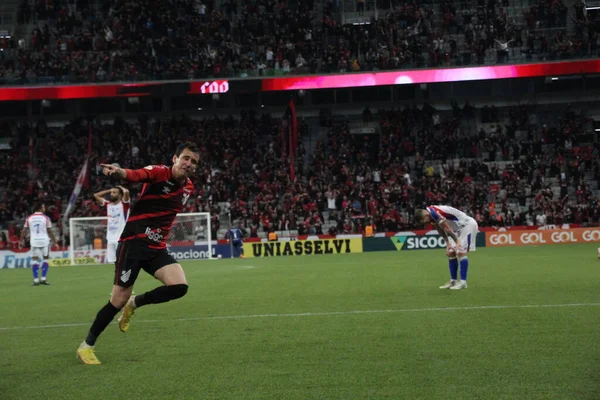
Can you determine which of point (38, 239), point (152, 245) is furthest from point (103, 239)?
point (152, 245)

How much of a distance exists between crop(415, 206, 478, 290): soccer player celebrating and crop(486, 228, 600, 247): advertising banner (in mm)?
22282

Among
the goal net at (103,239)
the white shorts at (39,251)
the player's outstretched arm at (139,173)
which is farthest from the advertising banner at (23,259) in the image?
the player's outstretched arm at (139,173)

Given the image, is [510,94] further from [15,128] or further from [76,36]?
[15,128]

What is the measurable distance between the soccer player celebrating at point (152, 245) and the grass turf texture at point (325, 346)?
0.55m

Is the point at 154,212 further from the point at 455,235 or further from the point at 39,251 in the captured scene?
the point at 39,251

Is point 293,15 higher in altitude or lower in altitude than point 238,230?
higher

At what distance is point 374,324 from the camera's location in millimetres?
10164

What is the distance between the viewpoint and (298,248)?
37406 millimetres

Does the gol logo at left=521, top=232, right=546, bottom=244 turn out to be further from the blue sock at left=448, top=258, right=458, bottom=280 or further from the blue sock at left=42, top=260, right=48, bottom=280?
the blue sock at left=42, top=260, right=48, bottom=280

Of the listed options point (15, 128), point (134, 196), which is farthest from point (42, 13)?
point (134, 196)

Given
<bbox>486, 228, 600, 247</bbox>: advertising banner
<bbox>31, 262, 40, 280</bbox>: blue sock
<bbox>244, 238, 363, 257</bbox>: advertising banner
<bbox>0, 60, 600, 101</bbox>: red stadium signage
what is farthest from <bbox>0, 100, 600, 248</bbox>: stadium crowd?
<bbox>31, 262, 40, 280</bbox>: blue sock

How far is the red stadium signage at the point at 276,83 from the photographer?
43.9 m

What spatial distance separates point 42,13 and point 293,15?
52.7 feet

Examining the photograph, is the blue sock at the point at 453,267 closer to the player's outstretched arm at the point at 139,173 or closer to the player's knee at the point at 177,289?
the player's knee at the point at 177,289
